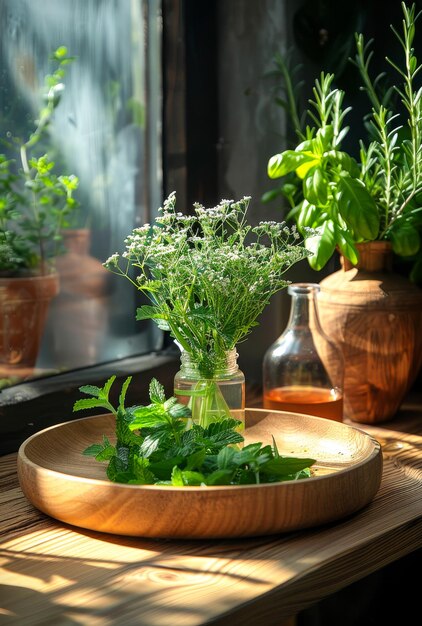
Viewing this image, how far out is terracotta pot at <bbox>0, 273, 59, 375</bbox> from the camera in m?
1.39

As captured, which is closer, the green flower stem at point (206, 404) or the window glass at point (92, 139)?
the green flower stem at point (206, 404)

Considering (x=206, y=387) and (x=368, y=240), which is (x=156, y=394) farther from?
(x=368, y=240)

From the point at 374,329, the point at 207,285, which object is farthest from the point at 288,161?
the point at 207,285

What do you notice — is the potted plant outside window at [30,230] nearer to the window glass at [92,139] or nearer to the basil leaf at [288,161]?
the window glass at [92,139]

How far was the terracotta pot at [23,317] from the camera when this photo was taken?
1.39 meters

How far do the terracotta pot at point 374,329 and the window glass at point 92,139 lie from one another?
1.26 feet

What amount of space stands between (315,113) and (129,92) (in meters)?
0.35

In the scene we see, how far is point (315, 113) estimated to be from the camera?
1.69m

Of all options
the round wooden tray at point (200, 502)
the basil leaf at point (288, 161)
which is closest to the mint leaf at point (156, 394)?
the round wooden tray at point (200, 502)

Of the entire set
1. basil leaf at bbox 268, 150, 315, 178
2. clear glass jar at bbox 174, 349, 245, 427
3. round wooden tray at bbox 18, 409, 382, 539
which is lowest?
round wooden tray at bbox 18, 409, 382, 539

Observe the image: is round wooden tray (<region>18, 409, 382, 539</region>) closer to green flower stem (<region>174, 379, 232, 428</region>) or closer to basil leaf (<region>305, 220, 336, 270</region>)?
green flower stem (<region>174, 379, 232, 428</region>)

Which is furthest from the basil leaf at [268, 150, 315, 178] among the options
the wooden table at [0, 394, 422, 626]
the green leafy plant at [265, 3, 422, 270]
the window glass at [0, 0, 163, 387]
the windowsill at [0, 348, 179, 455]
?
the wooden table at [0, 394, 422, 626]

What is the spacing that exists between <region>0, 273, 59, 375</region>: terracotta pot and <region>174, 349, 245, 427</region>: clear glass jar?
1.17 ft

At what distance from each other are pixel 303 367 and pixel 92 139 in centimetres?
53
